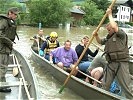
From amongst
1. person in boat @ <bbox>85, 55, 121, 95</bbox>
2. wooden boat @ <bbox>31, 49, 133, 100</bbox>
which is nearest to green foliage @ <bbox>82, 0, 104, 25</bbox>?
wooden boat @ <bbox>31, 49, 133, 100</bbox>

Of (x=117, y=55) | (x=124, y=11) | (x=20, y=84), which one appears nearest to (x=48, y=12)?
(x=124, y=11)

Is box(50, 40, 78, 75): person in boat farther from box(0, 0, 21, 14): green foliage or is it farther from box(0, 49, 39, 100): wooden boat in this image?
box(0, 0, 21, 14): green foliage

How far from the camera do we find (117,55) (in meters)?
6.35

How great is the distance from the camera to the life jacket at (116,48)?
630cm

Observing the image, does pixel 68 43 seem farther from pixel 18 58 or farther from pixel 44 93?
pixel 18 58

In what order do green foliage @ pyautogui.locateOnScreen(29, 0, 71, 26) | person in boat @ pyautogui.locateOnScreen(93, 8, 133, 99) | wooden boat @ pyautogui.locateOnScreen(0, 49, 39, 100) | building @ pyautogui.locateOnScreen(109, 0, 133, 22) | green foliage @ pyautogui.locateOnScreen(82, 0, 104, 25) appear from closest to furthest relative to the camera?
person in boat @ pyautogui.locateOnScreen(93, 8, 133, 99) < wooden boat @ pyautogui.locateOnScreen(0, 49, 39, 100) < green foliage @ pyautogui.locateOnScreen(29, 0, 71, 26) < green foliage @ pyautogui.locateOnScreen(82, 0, 104, 25) < building @ pyautogui.locateOnScreen(109, 0, 133, 22)

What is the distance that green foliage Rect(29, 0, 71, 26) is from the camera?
159 feet

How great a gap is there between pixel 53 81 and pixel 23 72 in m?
1.37

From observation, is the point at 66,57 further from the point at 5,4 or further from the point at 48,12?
the point at 5,4

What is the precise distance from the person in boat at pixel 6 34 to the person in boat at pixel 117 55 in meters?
2.17

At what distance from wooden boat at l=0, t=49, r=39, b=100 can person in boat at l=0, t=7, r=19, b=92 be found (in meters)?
0.21

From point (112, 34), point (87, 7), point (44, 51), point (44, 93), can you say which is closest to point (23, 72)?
point (44, 93)

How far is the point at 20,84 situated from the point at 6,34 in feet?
4.19

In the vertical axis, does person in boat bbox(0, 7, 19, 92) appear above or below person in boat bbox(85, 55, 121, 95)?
above
